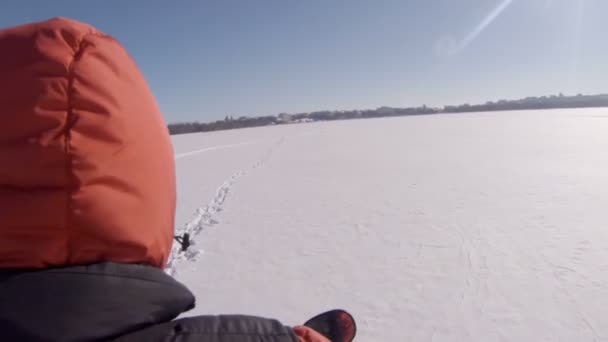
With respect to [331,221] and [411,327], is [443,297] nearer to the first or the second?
[411,327]

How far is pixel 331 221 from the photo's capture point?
5.71m

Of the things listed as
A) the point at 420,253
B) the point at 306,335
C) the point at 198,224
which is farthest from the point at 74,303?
the point at 198,224

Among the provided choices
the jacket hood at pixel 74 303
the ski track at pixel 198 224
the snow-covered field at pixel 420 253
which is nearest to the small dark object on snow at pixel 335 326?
the jacket hood at pixel 74 303

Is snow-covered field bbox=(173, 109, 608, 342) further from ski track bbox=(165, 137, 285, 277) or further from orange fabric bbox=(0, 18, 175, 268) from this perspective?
orange fabric bbox=(0, 18, 175, 268)

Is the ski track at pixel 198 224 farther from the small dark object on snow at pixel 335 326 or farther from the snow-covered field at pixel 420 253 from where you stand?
the small dark object on snow at pixel 335 326

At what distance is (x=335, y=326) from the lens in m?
1.02

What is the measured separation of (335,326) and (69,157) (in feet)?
2.53

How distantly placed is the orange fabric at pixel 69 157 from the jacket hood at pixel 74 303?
0.03 m

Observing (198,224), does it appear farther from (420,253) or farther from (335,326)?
(335,326)

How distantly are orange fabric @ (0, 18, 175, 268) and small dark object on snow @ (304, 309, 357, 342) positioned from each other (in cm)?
51

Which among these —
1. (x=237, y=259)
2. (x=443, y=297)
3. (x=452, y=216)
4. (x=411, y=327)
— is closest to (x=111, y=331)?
(x=411, y=327)

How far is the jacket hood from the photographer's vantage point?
607mm

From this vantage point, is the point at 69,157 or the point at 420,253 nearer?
the point at 69,157

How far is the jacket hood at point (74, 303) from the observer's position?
607mm
